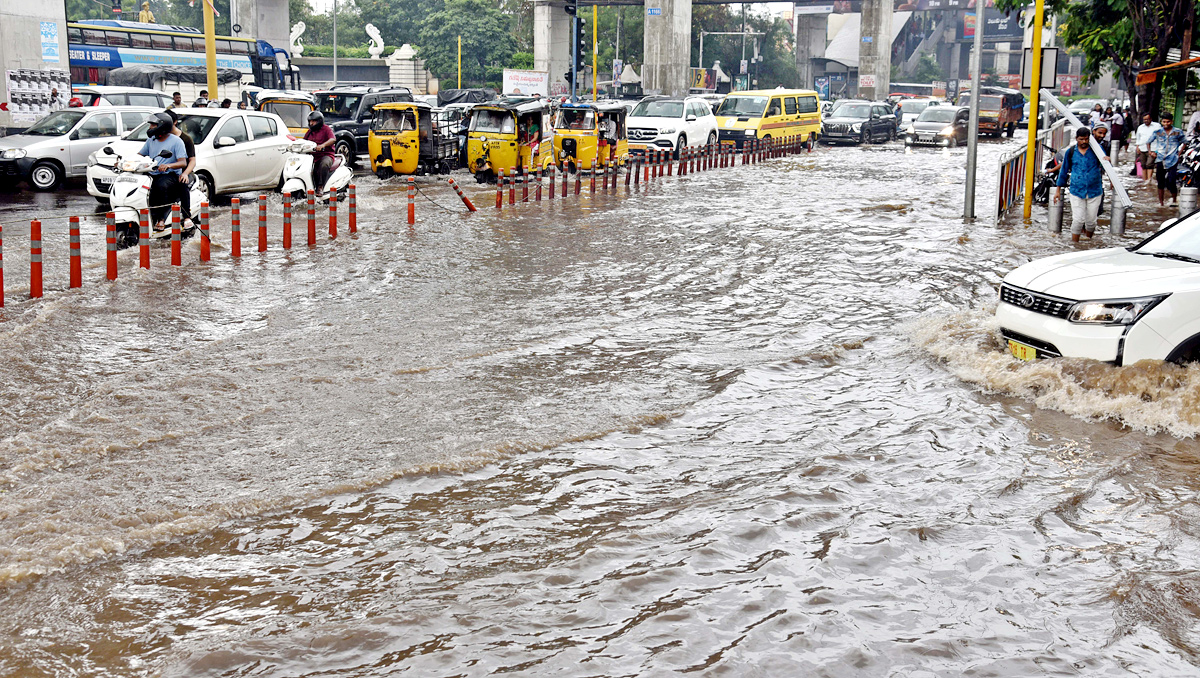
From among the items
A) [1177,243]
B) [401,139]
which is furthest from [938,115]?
[1177,243]

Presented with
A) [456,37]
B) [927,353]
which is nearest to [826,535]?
[927,353]

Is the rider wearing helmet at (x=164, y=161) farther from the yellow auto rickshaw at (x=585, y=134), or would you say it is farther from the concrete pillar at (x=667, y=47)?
the concrete pillar at (x=667, y=47)

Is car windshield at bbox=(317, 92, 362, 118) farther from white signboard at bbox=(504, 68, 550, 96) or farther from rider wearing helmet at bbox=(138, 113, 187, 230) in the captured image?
white signboard at bbox=(504, 68, 550, 96)

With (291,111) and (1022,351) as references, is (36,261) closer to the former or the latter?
(1022,351)

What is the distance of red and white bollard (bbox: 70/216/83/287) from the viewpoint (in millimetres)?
10727

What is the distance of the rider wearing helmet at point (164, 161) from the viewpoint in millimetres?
13617

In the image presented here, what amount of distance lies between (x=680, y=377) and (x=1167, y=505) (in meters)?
3.47

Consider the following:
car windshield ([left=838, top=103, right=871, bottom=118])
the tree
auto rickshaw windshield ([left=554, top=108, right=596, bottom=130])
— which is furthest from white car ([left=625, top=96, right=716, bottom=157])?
the tree

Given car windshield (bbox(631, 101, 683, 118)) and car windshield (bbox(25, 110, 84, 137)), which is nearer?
car windshield (bbox(25, 110, 84, 137))

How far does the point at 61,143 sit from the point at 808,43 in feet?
268

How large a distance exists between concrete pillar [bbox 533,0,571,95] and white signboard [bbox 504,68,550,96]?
8.51 m

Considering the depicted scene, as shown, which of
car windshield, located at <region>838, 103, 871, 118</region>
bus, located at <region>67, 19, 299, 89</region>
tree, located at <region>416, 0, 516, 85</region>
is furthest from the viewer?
tree, located at <region>416, 0, 516, 85</region>

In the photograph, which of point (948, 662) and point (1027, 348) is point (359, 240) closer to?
point (1027, 348)

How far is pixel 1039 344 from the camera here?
7.85 m
